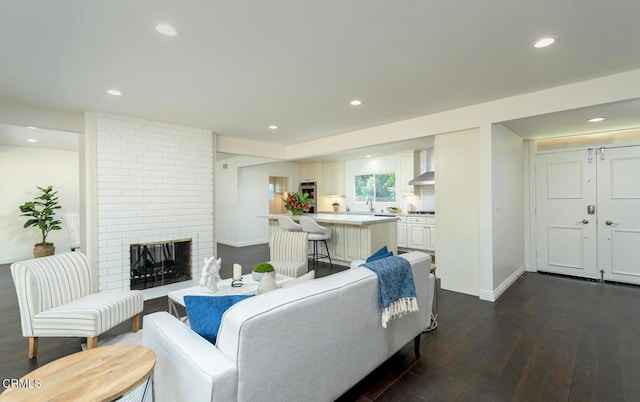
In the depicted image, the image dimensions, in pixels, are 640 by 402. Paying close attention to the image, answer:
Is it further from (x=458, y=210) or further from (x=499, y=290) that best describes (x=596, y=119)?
(x=499, y=290)

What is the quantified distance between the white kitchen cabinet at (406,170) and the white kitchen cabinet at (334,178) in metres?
1.75

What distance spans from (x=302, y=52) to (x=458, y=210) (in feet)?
9.44

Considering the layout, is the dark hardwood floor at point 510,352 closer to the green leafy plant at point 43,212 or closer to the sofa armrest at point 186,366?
the sofa armrest at point 186,366

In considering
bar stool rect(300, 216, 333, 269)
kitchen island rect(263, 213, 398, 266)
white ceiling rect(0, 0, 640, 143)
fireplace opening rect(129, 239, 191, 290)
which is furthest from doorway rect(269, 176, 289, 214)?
white ceiling rect(0, 0, 640, 143)

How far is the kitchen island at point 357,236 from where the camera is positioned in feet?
16.3

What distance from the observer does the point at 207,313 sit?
147cm

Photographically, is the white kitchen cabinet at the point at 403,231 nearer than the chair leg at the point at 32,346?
No

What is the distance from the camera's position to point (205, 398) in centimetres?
111

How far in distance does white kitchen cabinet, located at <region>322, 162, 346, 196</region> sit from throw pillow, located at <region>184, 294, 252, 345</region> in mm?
6897

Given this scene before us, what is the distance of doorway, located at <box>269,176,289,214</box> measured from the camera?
9.14 meters

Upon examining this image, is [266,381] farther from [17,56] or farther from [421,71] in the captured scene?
[17,56]

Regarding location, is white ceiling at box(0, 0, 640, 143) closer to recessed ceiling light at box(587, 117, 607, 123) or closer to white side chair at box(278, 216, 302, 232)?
recessed ceiling light at box(587, 117, 607, 123)

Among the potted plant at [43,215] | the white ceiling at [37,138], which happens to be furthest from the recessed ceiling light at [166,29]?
the potted plant at [43,215]

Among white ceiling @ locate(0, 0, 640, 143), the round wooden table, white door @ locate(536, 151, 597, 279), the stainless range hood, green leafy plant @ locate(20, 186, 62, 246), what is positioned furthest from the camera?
the stainless range hood
